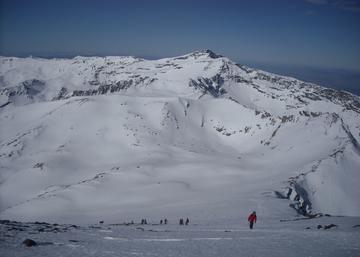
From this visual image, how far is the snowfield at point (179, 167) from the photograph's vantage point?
4634cm

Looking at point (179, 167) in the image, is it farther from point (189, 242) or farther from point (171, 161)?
point (189, 242)

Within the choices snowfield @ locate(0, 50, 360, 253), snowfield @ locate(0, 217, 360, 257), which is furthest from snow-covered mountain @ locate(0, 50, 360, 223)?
snowfield @ locate(0, 217, 360, 257)

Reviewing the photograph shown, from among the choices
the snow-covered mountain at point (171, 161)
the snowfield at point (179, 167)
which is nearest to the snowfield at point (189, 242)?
the snowfield at point (179, 167)

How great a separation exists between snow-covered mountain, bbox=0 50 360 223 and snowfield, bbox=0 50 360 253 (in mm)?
297

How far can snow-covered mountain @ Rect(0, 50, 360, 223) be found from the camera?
60281 mm

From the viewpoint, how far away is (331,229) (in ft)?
94.5

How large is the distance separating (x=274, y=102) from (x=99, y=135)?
104 m

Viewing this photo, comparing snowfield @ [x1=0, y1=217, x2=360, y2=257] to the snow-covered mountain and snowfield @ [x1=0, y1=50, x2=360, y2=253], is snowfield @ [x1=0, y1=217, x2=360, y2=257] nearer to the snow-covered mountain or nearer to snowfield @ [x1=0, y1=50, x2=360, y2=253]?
snowfield @ [x1=0, y1=50, x2=360, y2=253]

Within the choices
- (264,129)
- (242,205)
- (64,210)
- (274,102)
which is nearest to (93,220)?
(64,210)

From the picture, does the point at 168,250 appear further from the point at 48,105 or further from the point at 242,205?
the point at 48,105

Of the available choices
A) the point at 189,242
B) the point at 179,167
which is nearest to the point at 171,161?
the point at 179,167

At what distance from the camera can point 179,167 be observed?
289ft

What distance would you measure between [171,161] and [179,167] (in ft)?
25.7

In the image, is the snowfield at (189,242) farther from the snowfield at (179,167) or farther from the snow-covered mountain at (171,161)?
the snow-covered mountain at (171,161)
